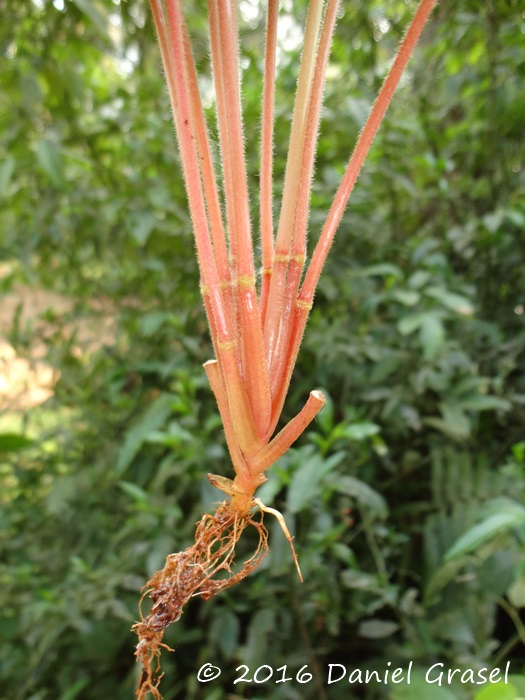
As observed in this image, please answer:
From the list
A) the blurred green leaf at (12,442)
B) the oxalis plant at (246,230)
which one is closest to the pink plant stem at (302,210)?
the oxalis plant at (246,230)

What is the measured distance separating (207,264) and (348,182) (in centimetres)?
11

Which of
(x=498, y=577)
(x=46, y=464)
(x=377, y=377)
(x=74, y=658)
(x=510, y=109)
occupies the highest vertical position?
(x=510, y=109)

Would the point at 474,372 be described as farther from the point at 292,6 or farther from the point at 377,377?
the point at 292,6

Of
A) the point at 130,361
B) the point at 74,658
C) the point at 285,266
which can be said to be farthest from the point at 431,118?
the point at 74,658

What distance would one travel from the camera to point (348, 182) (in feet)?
1.25

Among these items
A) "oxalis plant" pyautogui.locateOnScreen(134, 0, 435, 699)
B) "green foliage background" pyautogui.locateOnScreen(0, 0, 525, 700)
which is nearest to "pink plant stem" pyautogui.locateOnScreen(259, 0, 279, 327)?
"oxalis plant" pyautogui.locateOnScreen(134, 0, 435, 699)

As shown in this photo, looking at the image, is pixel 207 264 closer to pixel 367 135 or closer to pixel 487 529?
pixel 367 135

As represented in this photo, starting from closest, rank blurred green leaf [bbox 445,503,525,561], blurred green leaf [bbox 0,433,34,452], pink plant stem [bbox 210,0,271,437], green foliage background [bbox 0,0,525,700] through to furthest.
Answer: pink plant stem [bbox 210,0,271,437] < blurred green leaf [bbox 445,503,525,561] < green foliage background [bbox 0,0,525,700] < blurred green leaf [bbox 0,433,34,452]

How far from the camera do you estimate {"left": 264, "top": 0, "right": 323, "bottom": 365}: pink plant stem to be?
0.39 metres

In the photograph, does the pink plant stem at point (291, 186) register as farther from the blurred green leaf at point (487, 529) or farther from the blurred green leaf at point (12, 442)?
the blurred green leaf at point (12, 442)

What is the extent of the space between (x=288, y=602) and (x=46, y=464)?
2.05ft

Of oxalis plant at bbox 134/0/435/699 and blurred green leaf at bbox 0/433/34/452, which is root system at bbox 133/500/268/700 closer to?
oxalis plant at bbox 134/0/435/699

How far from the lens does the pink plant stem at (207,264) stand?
1.18 ft

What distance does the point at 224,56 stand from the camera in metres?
0.36
